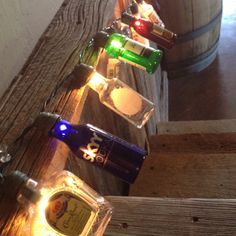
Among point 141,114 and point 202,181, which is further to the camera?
point 202,181

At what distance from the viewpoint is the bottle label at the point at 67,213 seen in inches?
25.5

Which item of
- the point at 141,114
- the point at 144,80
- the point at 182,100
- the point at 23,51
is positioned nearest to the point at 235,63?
the point at 182,100

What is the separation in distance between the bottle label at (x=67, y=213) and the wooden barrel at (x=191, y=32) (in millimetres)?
2533

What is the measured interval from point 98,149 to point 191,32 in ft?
8.77

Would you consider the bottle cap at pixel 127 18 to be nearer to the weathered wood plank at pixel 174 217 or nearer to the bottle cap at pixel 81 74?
the bottle cap at pixel 81 74

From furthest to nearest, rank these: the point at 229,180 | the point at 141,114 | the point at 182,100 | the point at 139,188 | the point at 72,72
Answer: the point at 182,100 < the point at 139,188 < the point at 229,180 < the point at 141,114 < the point at 72,72

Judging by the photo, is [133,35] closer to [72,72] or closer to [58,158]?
[72,72]

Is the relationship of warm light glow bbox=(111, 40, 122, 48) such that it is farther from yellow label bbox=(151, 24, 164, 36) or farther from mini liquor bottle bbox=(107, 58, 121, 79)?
yellow label bbox=(151, 24, 164, 36)

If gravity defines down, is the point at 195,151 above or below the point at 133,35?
below

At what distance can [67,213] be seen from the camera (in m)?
0.65

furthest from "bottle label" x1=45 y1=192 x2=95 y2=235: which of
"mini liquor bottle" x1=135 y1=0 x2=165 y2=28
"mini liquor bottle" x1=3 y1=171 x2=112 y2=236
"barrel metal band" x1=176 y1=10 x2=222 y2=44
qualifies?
"barrel metal band" x1=176 y1=10 x2=222 y2=44

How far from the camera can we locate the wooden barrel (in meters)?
2.99

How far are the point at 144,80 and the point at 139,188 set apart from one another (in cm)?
94

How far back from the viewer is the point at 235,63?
12.2 ft
